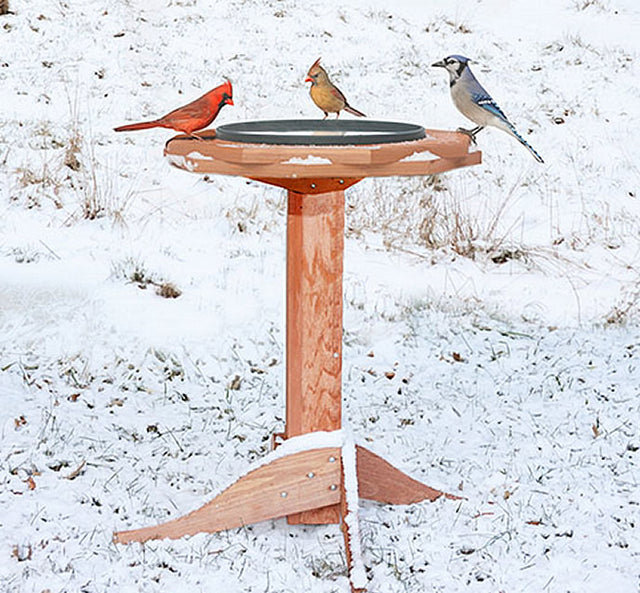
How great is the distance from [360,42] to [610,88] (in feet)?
9.32

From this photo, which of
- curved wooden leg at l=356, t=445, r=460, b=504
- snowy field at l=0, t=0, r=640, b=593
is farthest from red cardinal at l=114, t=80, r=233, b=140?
snowy field at l=0, t=0, r=640, b=593

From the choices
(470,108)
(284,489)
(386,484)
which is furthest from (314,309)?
(470,108)

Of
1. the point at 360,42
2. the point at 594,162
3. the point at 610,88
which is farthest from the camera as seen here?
the point at 360,42

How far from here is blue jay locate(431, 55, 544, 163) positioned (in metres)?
2.77

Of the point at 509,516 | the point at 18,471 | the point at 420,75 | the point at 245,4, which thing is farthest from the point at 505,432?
the point at 245,4

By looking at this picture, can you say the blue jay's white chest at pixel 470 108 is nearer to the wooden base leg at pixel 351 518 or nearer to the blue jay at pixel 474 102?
the blue jay at pixel 474 102

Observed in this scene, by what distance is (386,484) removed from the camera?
9.81ft

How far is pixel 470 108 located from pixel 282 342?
6.00 feet

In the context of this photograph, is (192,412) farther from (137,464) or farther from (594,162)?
(594,162)

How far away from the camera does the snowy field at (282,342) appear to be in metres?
2.75

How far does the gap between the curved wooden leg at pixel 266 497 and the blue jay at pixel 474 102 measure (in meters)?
1.08

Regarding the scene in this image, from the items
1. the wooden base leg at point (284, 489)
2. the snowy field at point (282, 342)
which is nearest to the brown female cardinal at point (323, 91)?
the wooden base leg at point (284, 489)

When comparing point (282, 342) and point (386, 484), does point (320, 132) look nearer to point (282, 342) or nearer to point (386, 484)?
point (386, 484)

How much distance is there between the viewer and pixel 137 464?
329 cm
